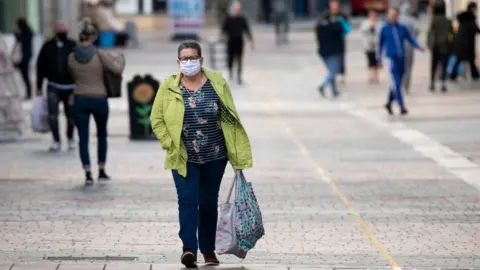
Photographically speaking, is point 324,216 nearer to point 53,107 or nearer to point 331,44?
point 53,107

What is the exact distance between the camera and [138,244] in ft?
36.1

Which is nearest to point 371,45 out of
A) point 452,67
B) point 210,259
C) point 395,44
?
point 452,67

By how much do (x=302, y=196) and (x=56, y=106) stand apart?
5.13 metres

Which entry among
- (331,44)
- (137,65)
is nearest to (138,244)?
(331,44)

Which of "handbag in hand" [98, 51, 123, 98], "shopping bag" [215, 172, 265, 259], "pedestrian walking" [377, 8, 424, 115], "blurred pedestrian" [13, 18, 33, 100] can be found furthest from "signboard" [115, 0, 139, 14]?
"shopping bag" [215, 172, 265, 259]

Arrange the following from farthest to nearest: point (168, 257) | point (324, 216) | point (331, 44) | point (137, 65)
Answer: point (137, 65)
point (331, 44)
point (324, 216)
point (168, 257)

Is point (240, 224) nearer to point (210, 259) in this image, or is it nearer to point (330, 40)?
point (210, 259)

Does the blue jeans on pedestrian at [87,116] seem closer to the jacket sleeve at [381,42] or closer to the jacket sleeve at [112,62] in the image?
the jacket sleeve at [112,62]

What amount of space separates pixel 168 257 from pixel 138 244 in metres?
0.68

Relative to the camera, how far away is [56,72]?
1736cm

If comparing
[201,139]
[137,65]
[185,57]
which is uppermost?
[185,57]

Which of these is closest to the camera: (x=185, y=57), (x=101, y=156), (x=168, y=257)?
(x=185, y=57)

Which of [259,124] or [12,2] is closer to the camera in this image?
[259,124]

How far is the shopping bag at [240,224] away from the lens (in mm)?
9570
